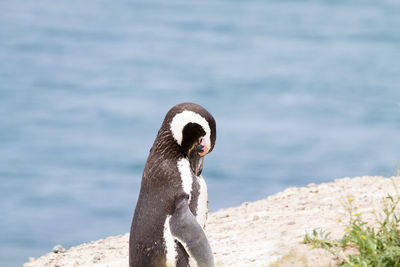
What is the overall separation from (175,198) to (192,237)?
30 centimetres

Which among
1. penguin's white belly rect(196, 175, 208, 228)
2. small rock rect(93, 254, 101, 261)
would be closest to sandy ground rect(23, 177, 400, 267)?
small rock rect(93, 254, 101, 261)

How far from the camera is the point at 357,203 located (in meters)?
7.56

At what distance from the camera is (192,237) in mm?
4504

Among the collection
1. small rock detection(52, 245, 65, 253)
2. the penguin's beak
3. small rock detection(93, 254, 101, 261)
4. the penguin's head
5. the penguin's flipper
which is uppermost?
small rock detection(52, 245, 65, 253)

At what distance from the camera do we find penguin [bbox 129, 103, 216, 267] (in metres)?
4.54

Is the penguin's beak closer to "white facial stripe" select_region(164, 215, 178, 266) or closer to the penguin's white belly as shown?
the penguin's white belly

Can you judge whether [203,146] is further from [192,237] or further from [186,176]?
[192,237]

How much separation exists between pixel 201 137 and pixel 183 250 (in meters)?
0.80

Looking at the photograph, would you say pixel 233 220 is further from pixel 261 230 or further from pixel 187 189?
pixel 187 189

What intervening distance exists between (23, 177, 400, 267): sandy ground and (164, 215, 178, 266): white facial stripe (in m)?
0.85

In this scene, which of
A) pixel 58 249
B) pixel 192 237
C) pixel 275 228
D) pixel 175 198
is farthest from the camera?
pixel 58 249

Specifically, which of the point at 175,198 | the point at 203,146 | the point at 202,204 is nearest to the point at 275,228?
the point at 202,204

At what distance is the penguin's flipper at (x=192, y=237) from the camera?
450 centimetres

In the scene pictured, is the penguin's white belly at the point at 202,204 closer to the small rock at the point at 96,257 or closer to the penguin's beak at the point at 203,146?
the penguin's beak at the point at 203,146
